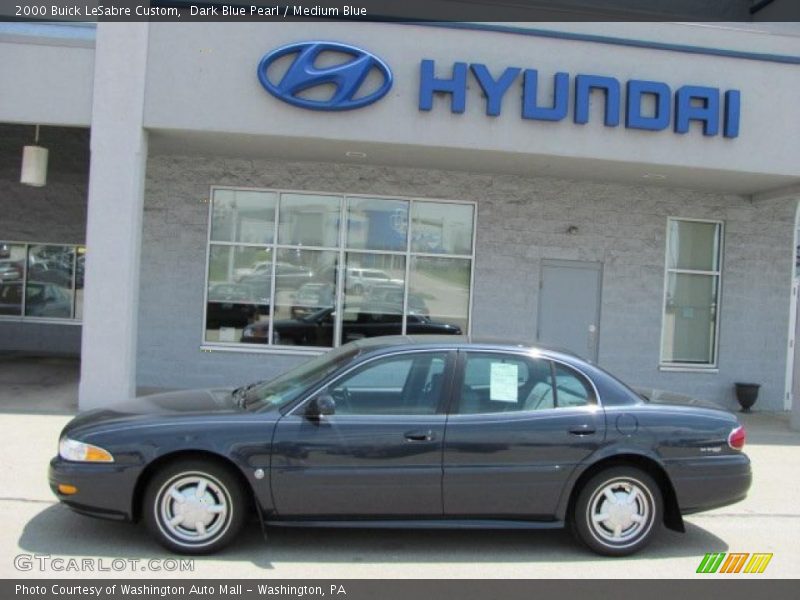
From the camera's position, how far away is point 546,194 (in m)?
12.1

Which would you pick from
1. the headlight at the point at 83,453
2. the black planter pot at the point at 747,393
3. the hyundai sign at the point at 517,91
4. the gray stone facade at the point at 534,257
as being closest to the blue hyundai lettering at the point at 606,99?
the hyundai sign at the point at 517,91

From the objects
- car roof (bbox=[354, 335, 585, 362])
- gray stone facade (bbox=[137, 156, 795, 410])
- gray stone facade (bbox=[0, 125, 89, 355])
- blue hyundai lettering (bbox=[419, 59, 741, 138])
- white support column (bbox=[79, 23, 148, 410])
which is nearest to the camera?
→ car roof (bbox=[354, 335, 585, 362])

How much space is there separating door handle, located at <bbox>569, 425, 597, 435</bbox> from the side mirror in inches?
62.9

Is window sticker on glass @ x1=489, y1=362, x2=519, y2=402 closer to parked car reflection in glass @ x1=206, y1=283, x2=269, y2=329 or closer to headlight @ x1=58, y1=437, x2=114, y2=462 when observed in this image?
headlight @ x1=58, y1=437, x2=114, y2=462

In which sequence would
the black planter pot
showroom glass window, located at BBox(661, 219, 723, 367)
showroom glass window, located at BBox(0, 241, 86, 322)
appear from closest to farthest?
the black planter pot < showroom glass window, located at BBox(661, 219, 723, 367) < showroom glass window, located at BBox(0, 241, 86, 322)

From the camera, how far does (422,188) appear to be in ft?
39.2

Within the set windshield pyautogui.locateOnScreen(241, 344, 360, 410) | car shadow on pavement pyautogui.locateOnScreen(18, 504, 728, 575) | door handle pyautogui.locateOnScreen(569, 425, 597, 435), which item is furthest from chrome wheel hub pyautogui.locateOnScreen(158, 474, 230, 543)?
door handle pyautogui.locateOnScreen(569, 425, 597, 435)

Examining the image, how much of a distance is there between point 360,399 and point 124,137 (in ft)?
19.0

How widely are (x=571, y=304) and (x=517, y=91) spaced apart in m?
3.62

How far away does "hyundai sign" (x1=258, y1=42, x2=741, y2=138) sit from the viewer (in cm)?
960

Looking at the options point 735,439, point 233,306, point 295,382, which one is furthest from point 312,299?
point 735,439

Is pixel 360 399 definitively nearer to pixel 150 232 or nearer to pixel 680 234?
pixel 150 232

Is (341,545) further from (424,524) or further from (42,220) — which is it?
(42,220)

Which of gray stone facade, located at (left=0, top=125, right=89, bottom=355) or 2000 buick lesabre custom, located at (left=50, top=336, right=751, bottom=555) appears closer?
2000 buick lesabre custom, located at (left=50, top=336, right=751, bottom=555)
